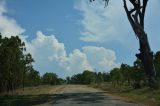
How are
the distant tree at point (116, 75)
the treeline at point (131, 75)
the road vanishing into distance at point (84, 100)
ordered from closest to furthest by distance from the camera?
the road vanishing into distance at point (84, 100) → the treeline at point (131, 75) → the distant tree at point (116, 75)

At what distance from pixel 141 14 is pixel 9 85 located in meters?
43.2

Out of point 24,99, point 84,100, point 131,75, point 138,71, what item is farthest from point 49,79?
point 84,100

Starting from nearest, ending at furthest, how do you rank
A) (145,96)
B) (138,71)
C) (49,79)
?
1. (145,96)
2. (138,71)
3. (49,79)

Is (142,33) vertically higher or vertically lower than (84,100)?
higher

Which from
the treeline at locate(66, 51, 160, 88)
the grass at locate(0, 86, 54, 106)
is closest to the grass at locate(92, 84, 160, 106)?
the treeline at locate(66, 51, 160, 88)

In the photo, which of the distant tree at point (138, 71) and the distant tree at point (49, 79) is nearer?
the distant tree at point (138, 71)

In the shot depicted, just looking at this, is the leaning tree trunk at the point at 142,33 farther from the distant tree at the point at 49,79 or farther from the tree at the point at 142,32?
the distant tree at the point at 49,79

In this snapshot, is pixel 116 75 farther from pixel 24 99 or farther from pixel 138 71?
pixel 24 99

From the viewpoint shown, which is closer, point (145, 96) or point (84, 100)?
point (84, 100)

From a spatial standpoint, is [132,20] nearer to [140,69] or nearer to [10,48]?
[10,48]

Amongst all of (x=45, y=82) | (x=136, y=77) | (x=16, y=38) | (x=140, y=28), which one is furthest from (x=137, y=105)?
(x=45, y=82)

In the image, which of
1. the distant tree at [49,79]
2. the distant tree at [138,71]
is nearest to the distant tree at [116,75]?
the distant tree at [138,71]

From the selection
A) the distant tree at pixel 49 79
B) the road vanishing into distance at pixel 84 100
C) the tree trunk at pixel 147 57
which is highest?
the distant tree at pixel 49 79

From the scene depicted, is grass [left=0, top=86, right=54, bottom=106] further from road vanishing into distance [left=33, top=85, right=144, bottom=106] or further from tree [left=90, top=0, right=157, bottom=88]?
tree [left=90, top=0, right=157, bottom=88]
